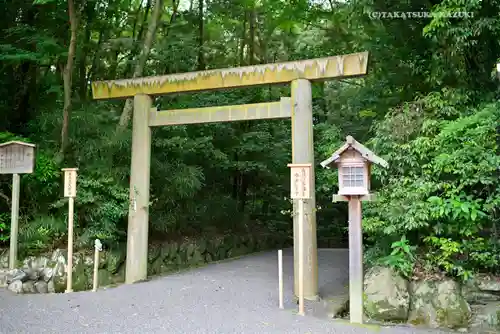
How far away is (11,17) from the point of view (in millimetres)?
9117

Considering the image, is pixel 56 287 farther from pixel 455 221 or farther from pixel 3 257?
pixel 455 221

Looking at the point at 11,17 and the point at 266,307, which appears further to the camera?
the point at 11,17

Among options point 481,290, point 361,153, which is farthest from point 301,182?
point 481,290

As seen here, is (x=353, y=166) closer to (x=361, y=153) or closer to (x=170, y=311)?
(x=361, y=153)

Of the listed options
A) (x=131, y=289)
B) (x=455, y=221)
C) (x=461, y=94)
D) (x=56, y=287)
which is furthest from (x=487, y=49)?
(x=56, y=287)

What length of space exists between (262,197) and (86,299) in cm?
1002

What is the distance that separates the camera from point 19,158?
7195 millimetres

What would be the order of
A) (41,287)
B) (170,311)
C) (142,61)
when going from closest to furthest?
(170,311), (41,287), (142,61)

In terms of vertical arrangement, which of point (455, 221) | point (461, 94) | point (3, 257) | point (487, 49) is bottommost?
point (3, 257)

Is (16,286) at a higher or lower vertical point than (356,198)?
lower

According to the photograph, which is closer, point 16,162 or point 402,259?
point 402,259

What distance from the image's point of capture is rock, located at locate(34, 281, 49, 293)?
6953 millimetres

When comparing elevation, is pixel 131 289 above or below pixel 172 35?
below

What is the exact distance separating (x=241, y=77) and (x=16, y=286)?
5.26 metres
